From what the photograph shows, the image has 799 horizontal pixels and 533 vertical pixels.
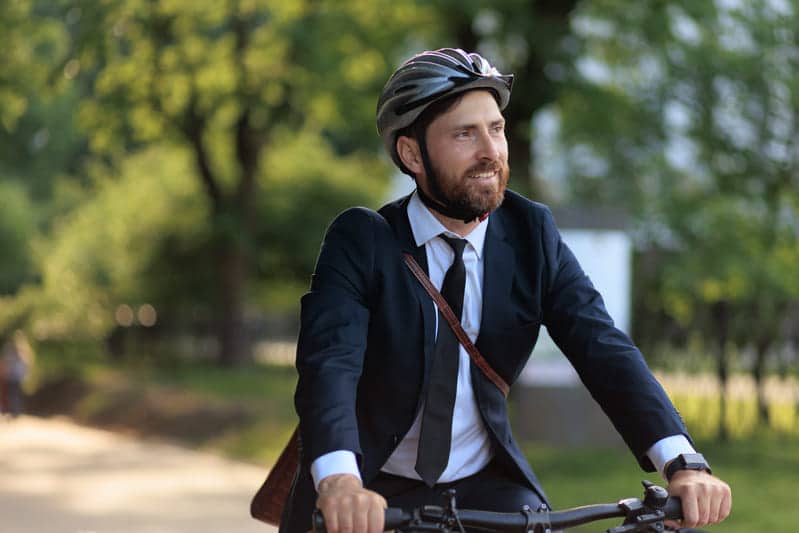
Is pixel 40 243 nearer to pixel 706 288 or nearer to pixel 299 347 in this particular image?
pixel 706 288

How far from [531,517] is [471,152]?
775 mm

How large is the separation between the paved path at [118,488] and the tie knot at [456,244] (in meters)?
6.56

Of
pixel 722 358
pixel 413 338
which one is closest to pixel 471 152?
pixel 413 338

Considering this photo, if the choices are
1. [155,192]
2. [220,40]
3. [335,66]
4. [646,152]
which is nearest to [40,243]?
[155,192]

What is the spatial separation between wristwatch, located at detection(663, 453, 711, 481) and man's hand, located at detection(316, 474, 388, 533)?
2.09 ft

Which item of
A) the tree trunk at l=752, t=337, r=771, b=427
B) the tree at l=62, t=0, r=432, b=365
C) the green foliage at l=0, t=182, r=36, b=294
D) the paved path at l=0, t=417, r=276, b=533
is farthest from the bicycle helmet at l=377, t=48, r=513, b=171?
the green foliage at l=0, t=182, r=36, b=294

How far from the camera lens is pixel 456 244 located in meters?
3.07

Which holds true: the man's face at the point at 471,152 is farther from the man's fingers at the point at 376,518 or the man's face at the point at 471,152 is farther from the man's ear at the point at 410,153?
the man's fingers at the point at 376,518

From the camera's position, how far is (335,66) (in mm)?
21516

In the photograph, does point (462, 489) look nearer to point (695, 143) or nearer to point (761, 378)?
point (761, 378)

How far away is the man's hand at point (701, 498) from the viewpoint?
2705mm

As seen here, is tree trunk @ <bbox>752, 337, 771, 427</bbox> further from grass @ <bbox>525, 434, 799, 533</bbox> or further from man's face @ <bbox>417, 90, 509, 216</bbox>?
man's face @ <bbox>417, 90, 509, 216</bbox>

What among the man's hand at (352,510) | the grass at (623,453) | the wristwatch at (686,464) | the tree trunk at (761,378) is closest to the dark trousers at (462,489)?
the wristwatch at (686,464)

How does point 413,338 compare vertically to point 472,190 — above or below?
below
